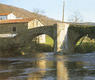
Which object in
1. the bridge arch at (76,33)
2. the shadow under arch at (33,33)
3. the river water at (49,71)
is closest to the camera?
the river water at (49,71)

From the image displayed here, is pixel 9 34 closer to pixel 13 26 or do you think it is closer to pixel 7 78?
pixel 13 26

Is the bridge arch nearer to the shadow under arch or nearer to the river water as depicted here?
the shadow under arch

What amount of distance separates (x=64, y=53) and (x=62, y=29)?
3.91 meters

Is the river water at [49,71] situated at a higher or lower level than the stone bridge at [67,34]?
lower

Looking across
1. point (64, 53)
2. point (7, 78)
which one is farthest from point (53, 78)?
point (64, 53)

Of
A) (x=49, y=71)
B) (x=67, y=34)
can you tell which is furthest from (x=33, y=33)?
(x=49, y=71)

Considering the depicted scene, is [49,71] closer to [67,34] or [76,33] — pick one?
[76,33]

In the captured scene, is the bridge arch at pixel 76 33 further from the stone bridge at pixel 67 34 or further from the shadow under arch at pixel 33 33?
the shadow under arch at pixel 33 33

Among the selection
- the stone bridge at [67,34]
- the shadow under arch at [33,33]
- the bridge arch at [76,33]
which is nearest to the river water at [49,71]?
the stone bridge at [67,34]

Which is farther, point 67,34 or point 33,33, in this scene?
point 33,33

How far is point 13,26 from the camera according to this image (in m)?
46.8

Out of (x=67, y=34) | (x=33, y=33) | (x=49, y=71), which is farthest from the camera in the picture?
(x=33, y=33)

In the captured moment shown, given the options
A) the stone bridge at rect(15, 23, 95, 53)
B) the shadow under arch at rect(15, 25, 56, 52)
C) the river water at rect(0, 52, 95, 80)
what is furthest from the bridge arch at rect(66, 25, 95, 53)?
the river water at rect(0, 52, 95, 80)

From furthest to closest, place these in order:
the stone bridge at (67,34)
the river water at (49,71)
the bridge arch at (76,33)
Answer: the stone bridge at (67,34)
the bridge arch at (76,33)
the river water at (49,71)
